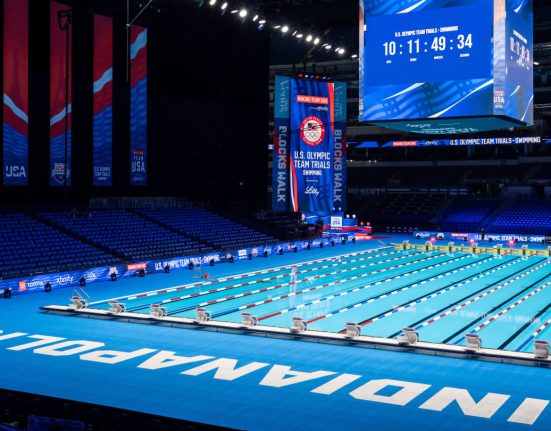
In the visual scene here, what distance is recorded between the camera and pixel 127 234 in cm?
2922

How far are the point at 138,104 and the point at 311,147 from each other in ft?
26.9

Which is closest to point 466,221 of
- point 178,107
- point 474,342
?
point 178,107

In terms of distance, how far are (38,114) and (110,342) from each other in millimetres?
15949

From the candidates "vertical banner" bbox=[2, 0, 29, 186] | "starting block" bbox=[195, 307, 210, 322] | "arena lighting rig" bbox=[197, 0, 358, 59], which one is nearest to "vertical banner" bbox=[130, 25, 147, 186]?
"arena lighting rig" bbox=[197, 0, 358, 59]

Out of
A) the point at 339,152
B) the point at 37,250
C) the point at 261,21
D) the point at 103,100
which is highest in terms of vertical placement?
the point at 261,21

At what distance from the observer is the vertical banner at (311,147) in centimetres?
3269

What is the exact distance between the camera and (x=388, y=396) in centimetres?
1034

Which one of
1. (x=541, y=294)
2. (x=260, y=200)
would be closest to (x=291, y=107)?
(x=260, y=200)

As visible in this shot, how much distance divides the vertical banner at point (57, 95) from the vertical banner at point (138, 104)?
3848 mm

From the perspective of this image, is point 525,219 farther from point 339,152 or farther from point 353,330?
point 353,330

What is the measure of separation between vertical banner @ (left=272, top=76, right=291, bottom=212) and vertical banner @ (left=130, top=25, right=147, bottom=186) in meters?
6.05

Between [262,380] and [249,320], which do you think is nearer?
[262,380]

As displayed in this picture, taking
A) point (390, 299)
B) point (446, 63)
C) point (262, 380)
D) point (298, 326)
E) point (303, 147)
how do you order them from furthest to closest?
point (303, 147)
point (390, 299)
point (298, 326)
point (446, 63)
point (262, 380)

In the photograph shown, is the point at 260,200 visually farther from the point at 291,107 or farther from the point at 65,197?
the point at 65,197
